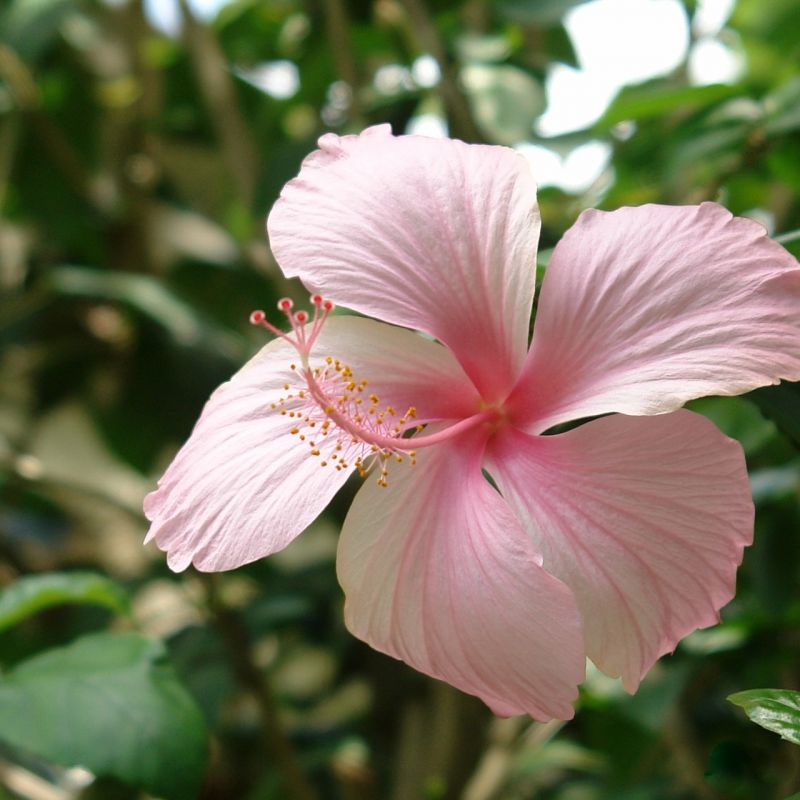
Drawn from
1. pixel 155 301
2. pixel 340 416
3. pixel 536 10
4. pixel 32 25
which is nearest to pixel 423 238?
pixel 340 416

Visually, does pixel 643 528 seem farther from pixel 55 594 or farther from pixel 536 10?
pixel 536 10

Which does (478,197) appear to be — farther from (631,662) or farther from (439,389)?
(631,662)

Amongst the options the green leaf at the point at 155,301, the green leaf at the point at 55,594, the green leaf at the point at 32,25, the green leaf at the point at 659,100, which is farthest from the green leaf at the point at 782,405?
the green leaf at the point at 32,25

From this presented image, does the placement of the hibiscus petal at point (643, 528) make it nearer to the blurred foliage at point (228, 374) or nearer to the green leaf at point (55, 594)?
the blurred foliage at point (228, 374)

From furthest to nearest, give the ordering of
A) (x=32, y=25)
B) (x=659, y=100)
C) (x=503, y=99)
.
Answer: (x=32, y=25) → (x=503, y=99) → (x=659, y=100)

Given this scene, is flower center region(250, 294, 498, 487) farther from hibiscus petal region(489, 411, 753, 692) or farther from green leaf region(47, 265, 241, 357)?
green leaf region(47, 265, 241, 357)

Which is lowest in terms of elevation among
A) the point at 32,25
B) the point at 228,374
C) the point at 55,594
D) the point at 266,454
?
the point at 228,374
